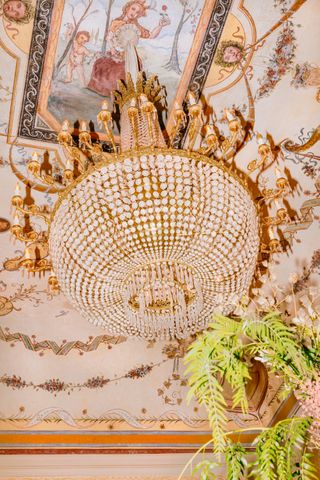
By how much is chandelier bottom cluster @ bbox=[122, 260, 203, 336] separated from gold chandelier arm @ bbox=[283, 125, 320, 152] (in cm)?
178

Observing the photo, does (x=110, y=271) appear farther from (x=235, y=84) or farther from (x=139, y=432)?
(x=139, y=432)

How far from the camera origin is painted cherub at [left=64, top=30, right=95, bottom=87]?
12.6 feet

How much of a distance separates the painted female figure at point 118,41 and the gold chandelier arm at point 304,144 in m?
1.47

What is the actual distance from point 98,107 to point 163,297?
1.76 meters

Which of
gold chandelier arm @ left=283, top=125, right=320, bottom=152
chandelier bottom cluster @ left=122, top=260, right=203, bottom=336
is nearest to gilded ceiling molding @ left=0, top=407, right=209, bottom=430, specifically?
chandelier bottom cluster @ left=122, top=260, right=203, bottom=336

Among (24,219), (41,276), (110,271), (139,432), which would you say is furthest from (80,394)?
(110,271)

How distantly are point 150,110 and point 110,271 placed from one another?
38.4 inches

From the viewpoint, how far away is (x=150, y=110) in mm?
3172

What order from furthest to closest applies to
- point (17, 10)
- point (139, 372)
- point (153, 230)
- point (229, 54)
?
point (139, 372) < point (229, 54) < point (17, 10) < point (153, 230)

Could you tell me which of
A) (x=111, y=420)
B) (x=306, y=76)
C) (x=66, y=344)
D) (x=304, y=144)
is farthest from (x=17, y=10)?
(x=111, y=420)

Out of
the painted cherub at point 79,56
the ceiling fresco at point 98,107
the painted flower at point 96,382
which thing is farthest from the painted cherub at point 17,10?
the painted flower at point 96,382

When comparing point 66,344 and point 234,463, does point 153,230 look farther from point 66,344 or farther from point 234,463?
point 66,344

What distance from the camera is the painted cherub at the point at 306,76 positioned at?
4.07 m

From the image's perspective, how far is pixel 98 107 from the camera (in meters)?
4.28
